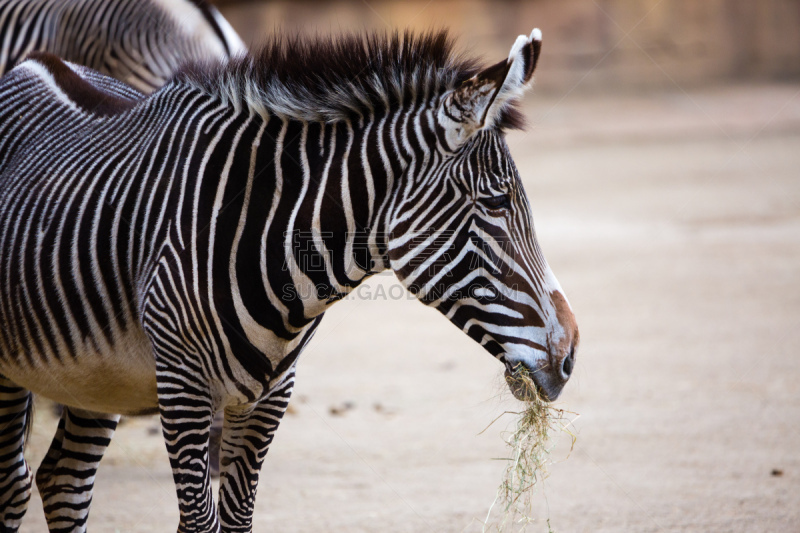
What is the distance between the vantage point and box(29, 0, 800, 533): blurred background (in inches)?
172

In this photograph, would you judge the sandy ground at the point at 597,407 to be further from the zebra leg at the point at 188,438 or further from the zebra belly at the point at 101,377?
the zebra belly at the point at 101,377

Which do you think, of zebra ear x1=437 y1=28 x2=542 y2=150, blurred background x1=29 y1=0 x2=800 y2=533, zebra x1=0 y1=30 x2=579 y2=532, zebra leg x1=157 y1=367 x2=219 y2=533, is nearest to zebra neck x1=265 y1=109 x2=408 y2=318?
zebra x1=0 y1=30 x2=579 y2=532

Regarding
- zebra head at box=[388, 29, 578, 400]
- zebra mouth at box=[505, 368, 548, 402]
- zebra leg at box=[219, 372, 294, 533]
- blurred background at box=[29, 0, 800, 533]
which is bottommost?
blurred background at box=[29, 0, 800, 533]

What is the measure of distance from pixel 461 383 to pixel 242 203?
4.12 meters

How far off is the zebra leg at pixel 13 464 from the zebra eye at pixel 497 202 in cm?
236

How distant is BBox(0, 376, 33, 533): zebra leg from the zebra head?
2.09 meters

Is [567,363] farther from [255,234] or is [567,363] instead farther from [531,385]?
[255,234]

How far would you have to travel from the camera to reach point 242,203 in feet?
9.04

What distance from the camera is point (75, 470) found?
3.55m

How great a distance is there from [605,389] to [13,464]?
4320mm

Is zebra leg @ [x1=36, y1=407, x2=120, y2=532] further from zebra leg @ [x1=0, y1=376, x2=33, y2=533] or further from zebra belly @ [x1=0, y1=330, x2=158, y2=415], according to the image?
zebra belly @ [x1=0, y1=330, x2=158, y2=415]

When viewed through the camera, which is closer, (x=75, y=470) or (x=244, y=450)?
(x=244, y=450)

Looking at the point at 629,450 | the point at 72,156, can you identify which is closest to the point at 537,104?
the point at 629,450

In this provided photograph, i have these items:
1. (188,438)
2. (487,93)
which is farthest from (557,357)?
(188,438)
